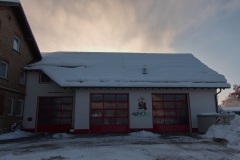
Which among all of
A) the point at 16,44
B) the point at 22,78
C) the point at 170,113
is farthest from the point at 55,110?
the point at 170,113

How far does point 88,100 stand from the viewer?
17.8 metres

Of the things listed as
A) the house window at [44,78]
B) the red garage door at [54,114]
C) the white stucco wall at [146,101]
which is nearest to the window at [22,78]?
the house window at [44,78]

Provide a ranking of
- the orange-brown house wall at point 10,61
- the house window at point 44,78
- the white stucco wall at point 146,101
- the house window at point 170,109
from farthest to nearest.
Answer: the house window at point 44,78 < the house window at point 170,109 < the white stucco wall at point 146,101 < the orange-brown house wall at point 10,61

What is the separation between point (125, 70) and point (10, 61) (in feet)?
28.5

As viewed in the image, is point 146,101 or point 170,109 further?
point 170,109

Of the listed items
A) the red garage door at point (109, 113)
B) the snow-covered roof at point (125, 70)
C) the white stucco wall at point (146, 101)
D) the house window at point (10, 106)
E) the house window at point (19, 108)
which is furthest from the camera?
the house window at point (19, 108)

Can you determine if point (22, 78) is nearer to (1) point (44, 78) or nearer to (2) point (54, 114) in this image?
(1) point (44, 78)

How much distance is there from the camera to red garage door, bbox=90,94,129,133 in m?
17.8

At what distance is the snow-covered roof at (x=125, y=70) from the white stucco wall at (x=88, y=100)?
694mm

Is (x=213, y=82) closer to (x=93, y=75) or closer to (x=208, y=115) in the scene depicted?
(x=208, y=115)

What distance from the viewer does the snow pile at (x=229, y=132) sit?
12016 millimetres

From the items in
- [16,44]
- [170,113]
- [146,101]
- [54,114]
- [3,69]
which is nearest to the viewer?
[3,69]

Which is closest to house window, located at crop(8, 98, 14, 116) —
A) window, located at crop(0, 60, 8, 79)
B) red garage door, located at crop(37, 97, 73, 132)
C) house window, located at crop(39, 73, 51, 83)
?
window, located at crop(0, 60, 8, 79)

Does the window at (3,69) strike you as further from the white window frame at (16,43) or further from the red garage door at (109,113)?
the red garage door at (109,113)
